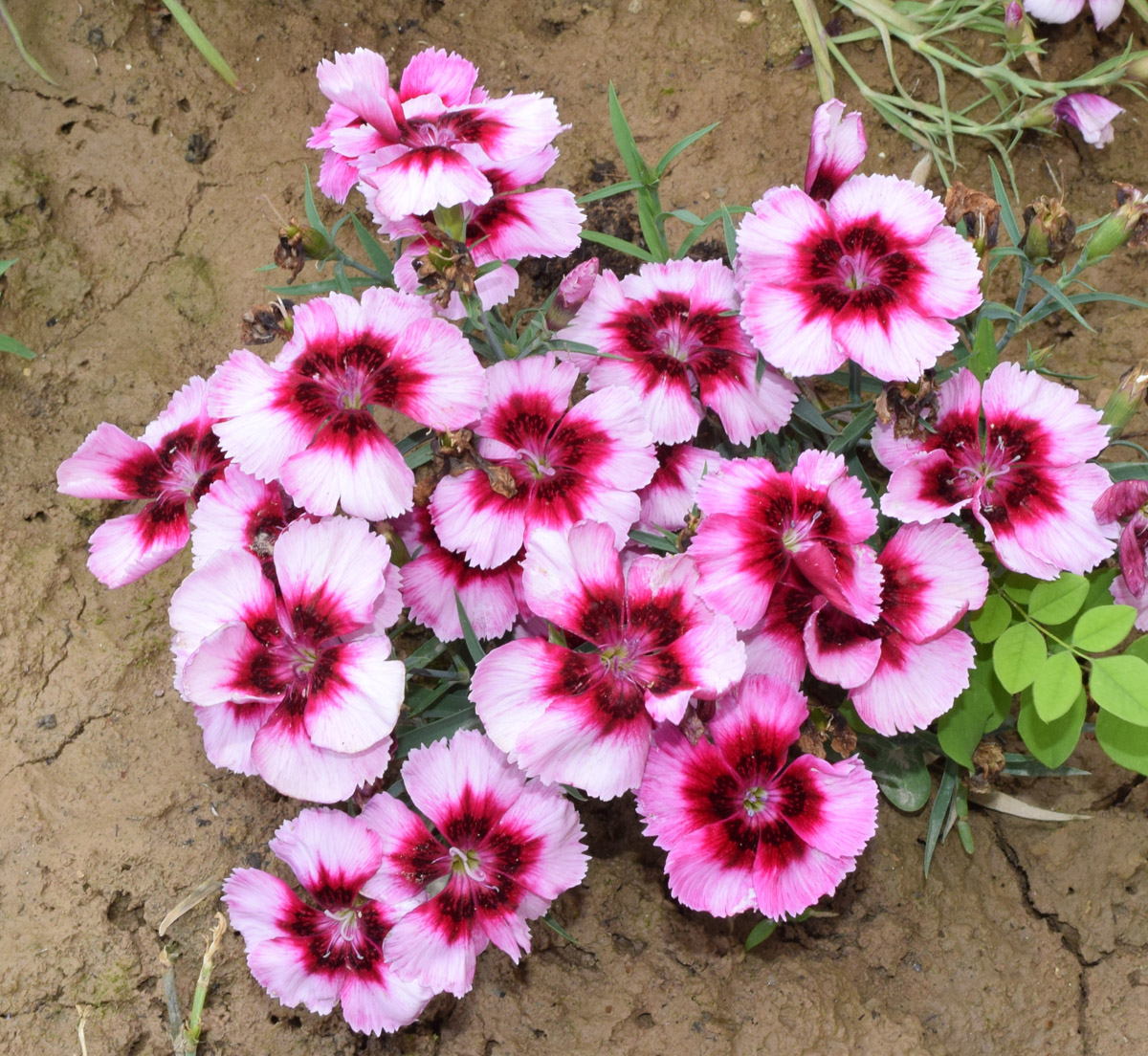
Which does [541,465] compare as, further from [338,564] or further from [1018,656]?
[1018,656]

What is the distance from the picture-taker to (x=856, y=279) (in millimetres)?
1966

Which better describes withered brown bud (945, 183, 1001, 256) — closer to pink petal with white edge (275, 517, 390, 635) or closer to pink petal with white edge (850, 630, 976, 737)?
pink petal with white edge (850, 630, 976, 737)

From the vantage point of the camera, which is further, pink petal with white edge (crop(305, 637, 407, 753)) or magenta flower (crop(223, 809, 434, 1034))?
magenta flower (crop(223, 809, 434, 1034))

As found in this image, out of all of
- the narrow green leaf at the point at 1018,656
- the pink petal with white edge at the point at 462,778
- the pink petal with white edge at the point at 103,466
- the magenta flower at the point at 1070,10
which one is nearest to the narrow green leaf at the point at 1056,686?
the narrow green leaf at the point at 1018,656

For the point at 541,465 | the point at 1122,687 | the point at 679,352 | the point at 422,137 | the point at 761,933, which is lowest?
the point at 761,933

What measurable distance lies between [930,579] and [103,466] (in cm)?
155

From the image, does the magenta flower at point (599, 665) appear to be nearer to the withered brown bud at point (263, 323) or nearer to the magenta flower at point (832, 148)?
the withered brown bud at point (263, 323)

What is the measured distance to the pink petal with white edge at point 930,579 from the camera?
72.0 inches

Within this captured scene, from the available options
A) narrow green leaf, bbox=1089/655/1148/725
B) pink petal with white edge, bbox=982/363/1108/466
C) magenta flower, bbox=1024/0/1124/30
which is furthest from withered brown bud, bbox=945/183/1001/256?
magenta flower, bbox=1024/0/1124/30

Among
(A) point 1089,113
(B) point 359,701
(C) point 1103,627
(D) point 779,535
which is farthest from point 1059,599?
(A) point 1089,113

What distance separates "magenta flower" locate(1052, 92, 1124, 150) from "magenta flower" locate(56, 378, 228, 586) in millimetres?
2406

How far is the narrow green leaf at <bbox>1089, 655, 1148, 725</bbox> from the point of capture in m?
1.83

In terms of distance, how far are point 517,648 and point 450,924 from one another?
1.74 feet

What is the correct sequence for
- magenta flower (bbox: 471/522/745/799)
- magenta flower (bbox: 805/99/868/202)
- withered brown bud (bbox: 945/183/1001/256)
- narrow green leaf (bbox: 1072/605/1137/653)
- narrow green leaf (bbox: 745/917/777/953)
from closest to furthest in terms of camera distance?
magenta flower (bbox: 471/522/745/799) < narrow green leaf (bbox: 1072/605/1137/653) < magenta flower (bbox: 805/99/868/202) < withered brown bud (bbox: 945/183/1001/256) < narrow green leaf (bbox: 745/917/777/953)
